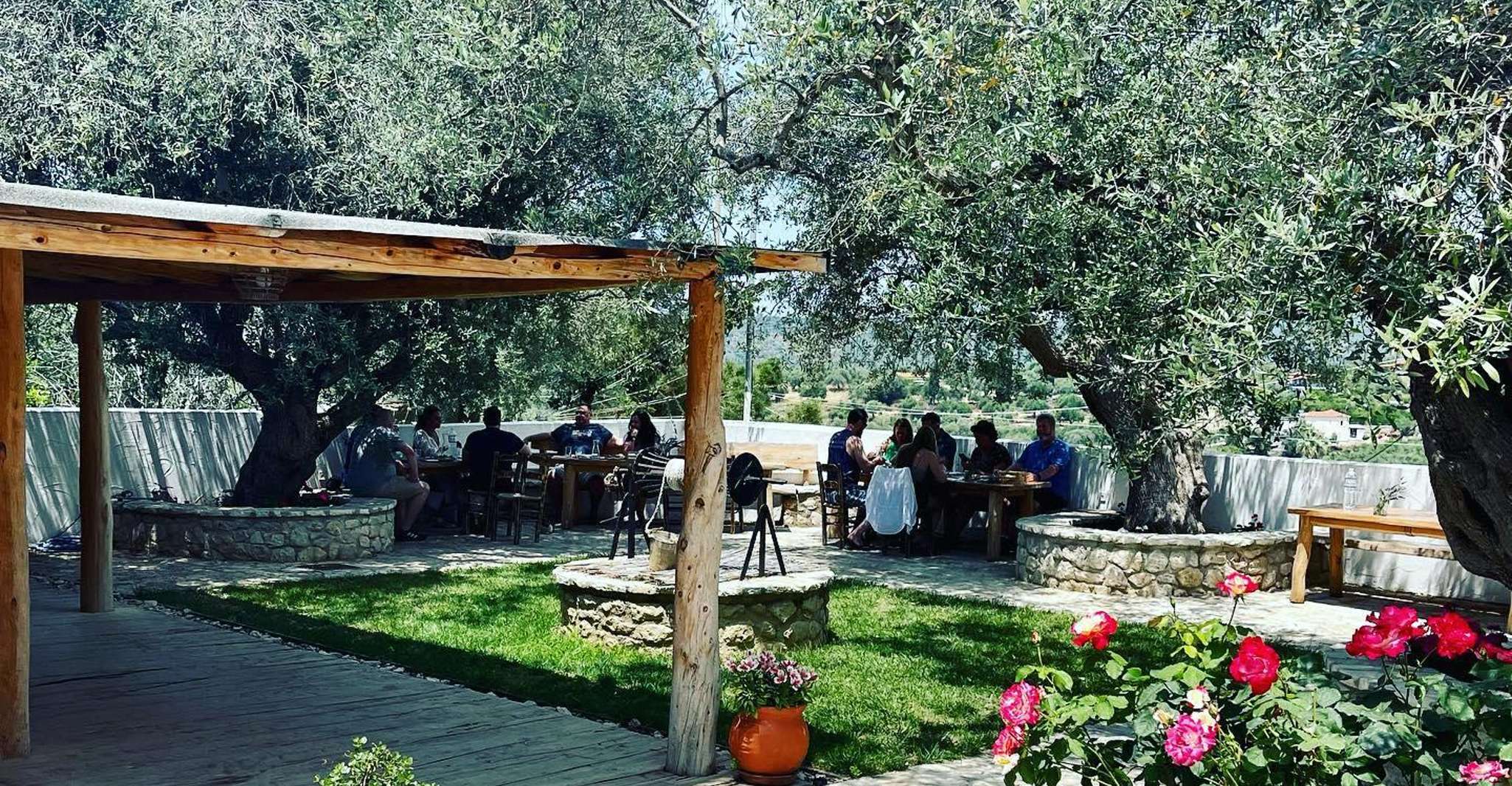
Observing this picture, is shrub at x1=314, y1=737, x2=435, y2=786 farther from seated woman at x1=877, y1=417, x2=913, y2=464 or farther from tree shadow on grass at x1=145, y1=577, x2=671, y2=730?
seated woman at x1=877, y1=417, x2=913, y2=464

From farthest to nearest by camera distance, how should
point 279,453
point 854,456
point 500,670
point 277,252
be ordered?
1. point 854,456
2. point 279,453
3. point 500,670
4. point 277,252

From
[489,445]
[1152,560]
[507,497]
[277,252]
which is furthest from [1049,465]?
[277,252]

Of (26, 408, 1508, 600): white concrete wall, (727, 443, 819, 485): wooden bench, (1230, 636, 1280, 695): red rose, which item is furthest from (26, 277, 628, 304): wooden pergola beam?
(727, 443, 819, 485): wooden bench

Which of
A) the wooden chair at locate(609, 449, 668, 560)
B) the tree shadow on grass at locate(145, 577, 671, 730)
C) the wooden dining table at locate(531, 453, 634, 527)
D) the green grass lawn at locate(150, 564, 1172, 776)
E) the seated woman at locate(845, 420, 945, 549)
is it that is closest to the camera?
the green grass lawn at locate(150, 564, 1172, 776)

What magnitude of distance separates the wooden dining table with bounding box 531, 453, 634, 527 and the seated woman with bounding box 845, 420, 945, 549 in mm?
2654

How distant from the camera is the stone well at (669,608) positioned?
7.94 meters

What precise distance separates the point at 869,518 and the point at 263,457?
5.63 metres

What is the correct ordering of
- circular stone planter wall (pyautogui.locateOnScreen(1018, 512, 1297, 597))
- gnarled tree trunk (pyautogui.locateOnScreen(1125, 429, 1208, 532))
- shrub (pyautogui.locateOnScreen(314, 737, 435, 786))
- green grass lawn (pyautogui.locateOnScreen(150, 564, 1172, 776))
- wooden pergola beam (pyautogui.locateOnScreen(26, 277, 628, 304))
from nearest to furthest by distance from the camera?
shrub (pyautogui.locateOnScreen(314, 737, 435, 786)) → green grass lawn (pyautogui.locateOnScreen(150, 564, 1172, 776)) → wooden pergola beam (pyautogui.locateOnScreen(26, 277, 628, 304)) → circular stone planter wall (pyautogui.locateOnScreen(1018, 512, 1297, 597)) → gnarled tree trunk (pyautogui.locateOnScreen(1125, 429, 1208, 532))

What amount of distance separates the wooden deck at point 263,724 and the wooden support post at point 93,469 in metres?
0.89

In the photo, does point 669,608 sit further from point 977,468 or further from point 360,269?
point 977,468

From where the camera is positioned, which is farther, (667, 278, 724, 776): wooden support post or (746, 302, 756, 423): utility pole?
(746, 302, 756, 423): utility pole

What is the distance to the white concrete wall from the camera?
34.9 feet

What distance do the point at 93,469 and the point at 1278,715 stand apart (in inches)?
309

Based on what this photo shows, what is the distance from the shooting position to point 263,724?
6.30 m
